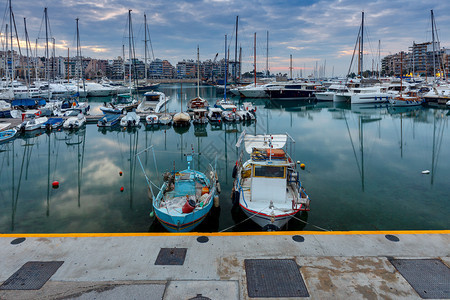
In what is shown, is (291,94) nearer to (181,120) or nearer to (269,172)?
(181,120)

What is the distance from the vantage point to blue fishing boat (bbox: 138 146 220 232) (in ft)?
36.1

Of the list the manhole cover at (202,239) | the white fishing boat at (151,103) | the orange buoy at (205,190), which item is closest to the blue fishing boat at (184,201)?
the orange buoy at (205,190)

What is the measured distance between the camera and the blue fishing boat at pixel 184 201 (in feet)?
36.1

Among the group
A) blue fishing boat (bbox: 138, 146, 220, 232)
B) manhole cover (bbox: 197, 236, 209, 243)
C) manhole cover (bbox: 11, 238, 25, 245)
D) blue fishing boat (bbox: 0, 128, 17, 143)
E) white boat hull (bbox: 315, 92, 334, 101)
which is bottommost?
manhole cover (bbox: 197, 236, 209, 243)

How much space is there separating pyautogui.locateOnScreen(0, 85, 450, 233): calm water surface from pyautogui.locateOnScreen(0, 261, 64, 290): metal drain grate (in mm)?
4135

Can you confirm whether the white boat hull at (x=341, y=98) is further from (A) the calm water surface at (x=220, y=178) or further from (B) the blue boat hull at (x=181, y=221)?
(B) the blue boat hull at (x=181, y=221)

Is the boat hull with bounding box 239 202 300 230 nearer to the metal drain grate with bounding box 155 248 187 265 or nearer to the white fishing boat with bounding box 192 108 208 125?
the metal drain grate with bounding box 155 248 187 265

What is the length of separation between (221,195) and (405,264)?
900 cm

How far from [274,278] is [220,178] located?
10.7 m

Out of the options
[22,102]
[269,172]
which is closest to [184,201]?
[269,172]

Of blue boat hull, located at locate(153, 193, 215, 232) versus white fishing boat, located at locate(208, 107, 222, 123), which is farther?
white fishing boat, located at locate(208, 107, 222, 123)

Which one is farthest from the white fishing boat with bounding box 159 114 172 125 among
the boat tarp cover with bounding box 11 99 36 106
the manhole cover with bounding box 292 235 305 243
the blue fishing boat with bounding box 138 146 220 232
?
the manhole cover with bounding box 292 235 305 243

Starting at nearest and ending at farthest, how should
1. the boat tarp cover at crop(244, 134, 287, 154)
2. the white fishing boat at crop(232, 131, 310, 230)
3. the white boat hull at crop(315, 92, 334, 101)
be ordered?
the white fishing boat at crop(232, 131, 310, 230) → the boat tarp cover at crop(244, 134, 287, 154) → the white boat hull at crop(315, 92, 334, 101)

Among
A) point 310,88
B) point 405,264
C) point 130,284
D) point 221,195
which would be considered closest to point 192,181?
point 221,195
